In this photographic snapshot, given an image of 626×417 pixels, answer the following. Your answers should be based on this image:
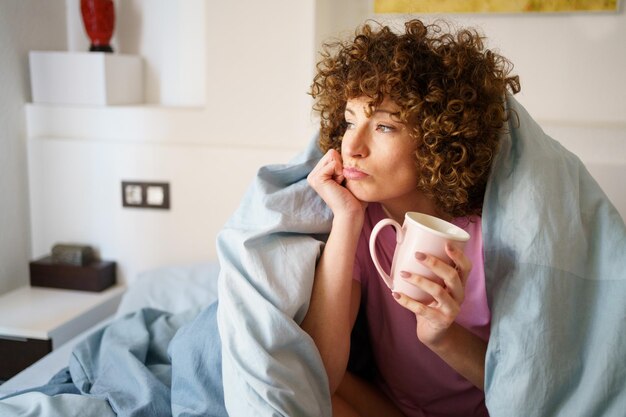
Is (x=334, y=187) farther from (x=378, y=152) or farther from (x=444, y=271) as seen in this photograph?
(x=444, y=271)

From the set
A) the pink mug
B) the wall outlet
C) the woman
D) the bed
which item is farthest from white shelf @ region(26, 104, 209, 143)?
the pink mug

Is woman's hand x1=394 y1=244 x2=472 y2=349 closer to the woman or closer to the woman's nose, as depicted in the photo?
the woman

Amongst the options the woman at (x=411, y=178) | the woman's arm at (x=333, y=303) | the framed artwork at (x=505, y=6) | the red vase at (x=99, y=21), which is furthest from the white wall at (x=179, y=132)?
the woman's arm at (x=333, y=303)

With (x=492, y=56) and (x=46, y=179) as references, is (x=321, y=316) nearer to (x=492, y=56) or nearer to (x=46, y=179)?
(x=492, y=56)

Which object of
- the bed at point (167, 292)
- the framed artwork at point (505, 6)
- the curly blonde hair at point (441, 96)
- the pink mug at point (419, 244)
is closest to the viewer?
the pink mug at point (419, 244)

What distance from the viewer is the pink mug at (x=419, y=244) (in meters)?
0.85

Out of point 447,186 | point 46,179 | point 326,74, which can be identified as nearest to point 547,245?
point 447,186

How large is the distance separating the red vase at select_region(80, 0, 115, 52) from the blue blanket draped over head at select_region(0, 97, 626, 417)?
108cm

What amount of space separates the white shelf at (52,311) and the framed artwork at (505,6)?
4.11 feet

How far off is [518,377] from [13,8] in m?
1.73

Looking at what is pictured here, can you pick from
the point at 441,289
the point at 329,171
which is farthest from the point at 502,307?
the point at 329,171

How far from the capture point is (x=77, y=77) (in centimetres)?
192

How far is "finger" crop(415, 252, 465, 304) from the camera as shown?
0.86m

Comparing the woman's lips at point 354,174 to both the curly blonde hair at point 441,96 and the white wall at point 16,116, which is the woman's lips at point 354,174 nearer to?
the curly blonde hair at point 441,96
